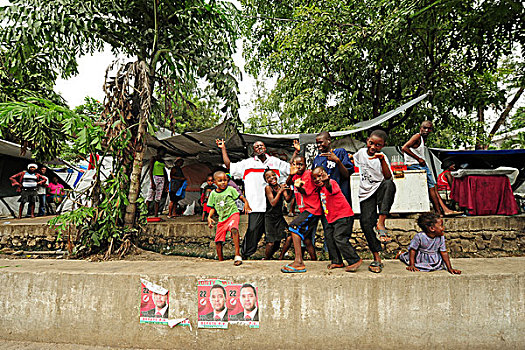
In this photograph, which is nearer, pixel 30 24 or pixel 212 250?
pixel 30 24

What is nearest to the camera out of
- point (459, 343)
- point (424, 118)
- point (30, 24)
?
point (459, 343)

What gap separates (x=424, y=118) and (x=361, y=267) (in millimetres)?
6526

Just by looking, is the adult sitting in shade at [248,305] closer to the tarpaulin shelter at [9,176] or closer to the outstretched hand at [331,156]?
the outstretched hand at [331,156]

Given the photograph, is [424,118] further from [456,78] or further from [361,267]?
[361,267]

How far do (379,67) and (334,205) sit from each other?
6385 mm

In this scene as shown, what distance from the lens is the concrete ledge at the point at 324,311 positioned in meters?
2.50

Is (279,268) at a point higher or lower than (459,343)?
higher

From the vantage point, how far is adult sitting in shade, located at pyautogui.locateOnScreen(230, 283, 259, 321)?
260 cm

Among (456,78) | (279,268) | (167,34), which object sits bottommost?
(279,268)

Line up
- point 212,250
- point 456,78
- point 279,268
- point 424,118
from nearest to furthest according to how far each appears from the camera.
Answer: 1. point 279,268
2. point 212,250
3. point 456,78
4. point 424,118

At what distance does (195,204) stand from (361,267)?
22.3 ft

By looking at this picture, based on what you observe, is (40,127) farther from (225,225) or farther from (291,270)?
(291,270)

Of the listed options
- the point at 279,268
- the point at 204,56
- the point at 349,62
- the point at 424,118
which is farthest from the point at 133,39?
the point at 424,118

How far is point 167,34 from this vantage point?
15.7 ft
